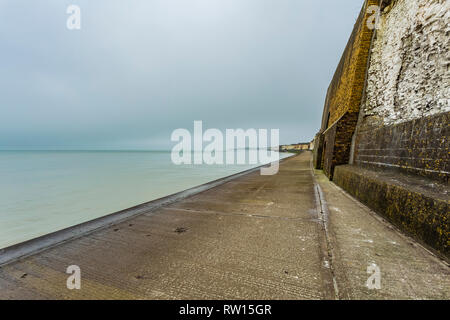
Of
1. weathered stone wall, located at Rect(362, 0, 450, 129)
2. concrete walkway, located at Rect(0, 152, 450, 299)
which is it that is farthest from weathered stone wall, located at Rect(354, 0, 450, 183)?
concrete walkway, located at Rect(0, 152, 450, 299)

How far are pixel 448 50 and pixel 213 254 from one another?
162 inches

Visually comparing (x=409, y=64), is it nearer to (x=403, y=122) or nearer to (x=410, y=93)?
(x=410, y=93)

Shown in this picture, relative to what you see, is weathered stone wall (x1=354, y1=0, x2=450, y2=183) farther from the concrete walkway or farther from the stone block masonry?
the concrete walkway

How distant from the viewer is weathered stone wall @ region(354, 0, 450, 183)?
7.29 ft

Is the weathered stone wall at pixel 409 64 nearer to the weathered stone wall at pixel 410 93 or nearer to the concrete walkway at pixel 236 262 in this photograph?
the weathered stone wall at pixel 410 93

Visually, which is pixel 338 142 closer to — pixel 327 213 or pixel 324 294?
pixel 327 213

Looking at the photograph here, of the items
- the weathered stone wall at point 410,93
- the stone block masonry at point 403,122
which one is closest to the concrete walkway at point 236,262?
the stone block masonry at point 403,122

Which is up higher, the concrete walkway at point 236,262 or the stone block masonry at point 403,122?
the stone block masonry at point 403,122

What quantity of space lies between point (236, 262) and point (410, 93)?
4048 millimetres

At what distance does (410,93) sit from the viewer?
3.03 meters

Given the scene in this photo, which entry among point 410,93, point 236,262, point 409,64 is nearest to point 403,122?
point 410,93

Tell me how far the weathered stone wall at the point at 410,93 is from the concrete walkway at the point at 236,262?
1111 millimetres

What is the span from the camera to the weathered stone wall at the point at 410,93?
7.29ft

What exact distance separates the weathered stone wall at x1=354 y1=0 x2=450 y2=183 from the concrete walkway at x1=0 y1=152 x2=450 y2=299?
111cm
